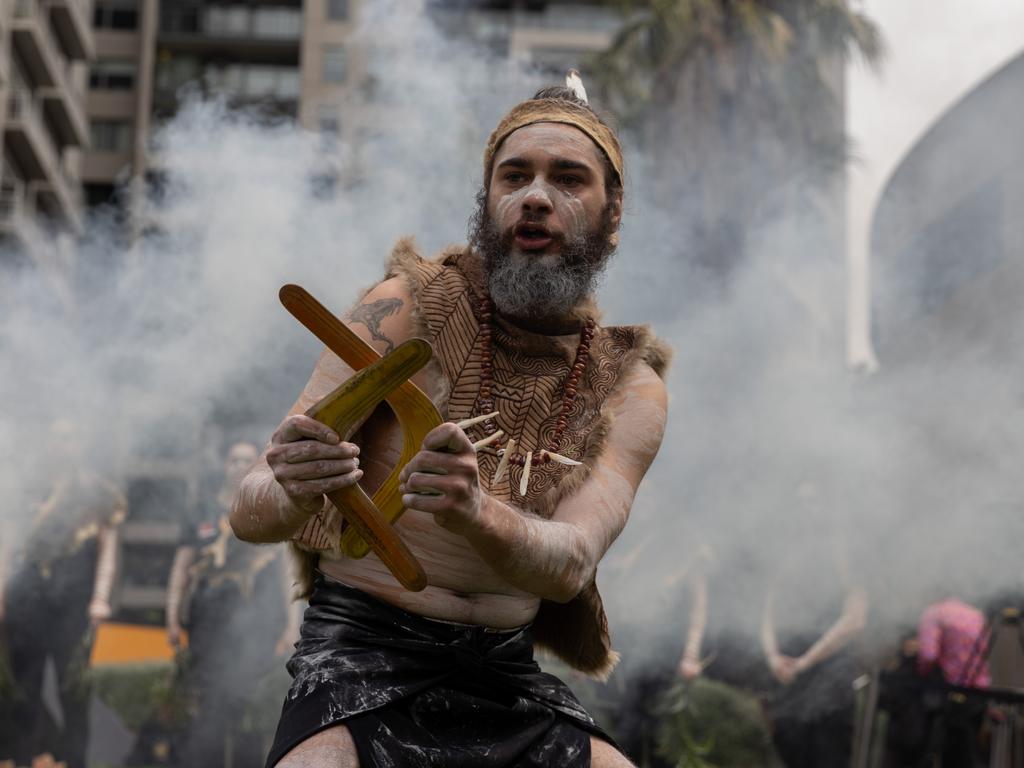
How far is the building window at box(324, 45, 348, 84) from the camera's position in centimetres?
3931

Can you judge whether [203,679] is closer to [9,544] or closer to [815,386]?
[9,544]

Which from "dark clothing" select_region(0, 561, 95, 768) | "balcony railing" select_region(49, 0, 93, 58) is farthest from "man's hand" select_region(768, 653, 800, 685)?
"balcony railing" select_region(49, 0, 93, 58)

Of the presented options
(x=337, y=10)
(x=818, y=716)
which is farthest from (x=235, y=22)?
(x=818, y=716)

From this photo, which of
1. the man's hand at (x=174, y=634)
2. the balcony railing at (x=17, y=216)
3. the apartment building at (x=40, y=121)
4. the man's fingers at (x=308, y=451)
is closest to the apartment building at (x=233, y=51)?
the apartment building at (x=40, y=121)

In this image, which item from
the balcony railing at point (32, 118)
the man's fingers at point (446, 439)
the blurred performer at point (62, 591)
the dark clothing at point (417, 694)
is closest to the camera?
the man's fingers at point (446, 439)

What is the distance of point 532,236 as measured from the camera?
121 inches

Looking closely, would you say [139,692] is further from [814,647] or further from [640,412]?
[640,412]

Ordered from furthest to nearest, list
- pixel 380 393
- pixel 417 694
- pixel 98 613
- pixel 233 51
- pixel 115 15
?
1. pixel 115 15
2. pixel 233 51
3. pixel 98 613
4. pixel 417 694
5. pixel 380 393

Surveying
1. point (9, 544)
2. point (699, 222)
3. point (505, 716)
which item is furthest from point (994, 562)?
point (505, 716)

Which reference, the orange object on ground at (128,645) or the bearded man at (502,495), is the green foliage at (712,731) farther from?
the bearded man at (502,495)

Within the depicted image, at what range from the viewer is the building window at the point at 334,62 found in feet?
129

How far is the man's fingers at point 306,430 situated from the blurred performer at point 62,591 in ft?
27.7

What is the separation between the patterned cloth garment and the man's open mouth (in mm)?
6934

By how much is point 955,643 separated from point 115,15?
3845 centimetres
